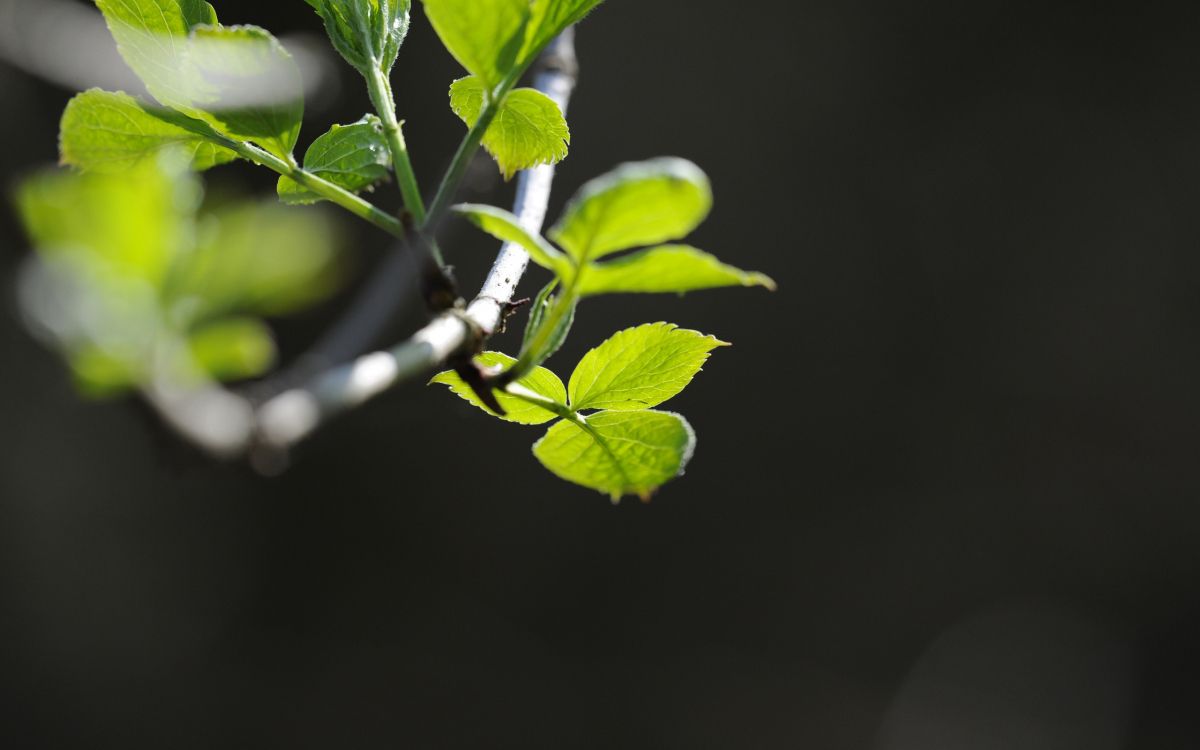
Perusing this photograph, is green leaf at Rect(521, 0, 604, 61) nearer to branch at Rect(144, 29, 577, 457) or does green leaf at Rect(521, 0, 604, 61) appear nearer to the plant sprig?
the plant sprig

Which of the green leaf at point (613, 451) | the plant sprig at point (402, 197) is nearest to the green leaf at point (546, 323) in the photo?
the plant sprig at point (402, 197)

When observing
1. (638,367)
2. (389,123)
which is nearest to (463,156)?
(389,123)

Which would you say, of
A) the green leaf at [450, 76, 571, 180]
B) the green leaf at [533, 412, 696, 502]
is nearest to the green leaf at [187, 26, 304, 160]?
the green leaf at [450, 76, 571, 180]

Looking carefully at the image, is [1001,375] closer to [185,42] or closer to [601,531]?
[601,531]

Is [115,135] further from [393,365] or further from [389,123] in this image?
[393,365]

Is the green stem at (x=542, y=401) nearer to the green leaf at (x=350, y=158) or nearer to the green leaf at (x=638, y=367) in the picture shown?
the green leaf at (x=638, y=367)

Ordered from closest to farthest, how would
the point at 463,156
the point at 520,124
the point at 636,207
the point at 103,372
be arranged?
the point at 103,372 < the point at 636,207 < the point at 463,156 < the point at 520,124
